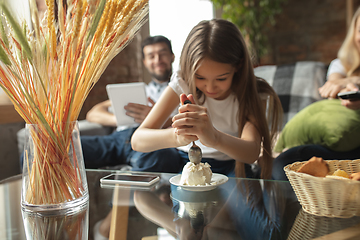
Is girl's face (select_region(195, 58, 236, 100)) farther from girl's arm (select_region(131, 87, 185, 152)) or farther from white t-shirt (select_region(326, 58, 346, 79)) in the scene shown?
white t-shirt (select_region(326, 58, 346, 79))

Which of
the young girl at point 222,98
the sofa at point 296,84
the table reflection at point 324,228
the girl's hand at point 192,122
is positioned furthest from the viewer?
the sofa at point 296,84

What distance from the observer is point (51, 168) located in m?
0.62

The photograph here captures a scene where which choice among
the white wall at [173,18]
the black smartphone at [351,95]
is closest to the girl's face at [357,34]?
the black smartphone at [351,95]

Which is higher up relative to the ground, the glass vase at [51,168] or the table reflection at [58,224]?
the glass vase at [51,168]

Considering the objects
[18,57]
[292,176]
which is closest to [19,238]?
[18,57]

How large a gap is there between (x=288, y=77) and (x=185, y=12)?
1.93m

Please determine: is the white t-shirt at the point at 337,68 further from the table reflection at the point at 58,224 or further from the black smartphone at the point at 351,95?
the table reflection at the point at 58,224

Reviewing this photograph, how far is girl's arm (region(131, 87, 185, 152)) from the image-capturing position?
929mm

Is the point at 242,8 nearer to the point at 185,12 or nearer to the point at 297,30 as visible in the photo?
the point at 185,12

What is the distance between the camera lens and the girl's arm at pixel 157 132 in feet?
3.05

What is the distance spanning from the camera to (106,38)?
61 centimetres

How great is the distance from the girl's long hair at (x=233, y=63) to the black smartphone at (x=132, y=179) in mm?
336

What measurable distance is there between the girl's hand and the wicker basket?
230mm

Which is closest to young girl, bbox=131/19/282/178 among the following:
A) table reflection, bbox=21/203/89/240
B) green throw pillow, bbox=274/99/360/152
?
green throw pillow, bbox=274/99/360/152
